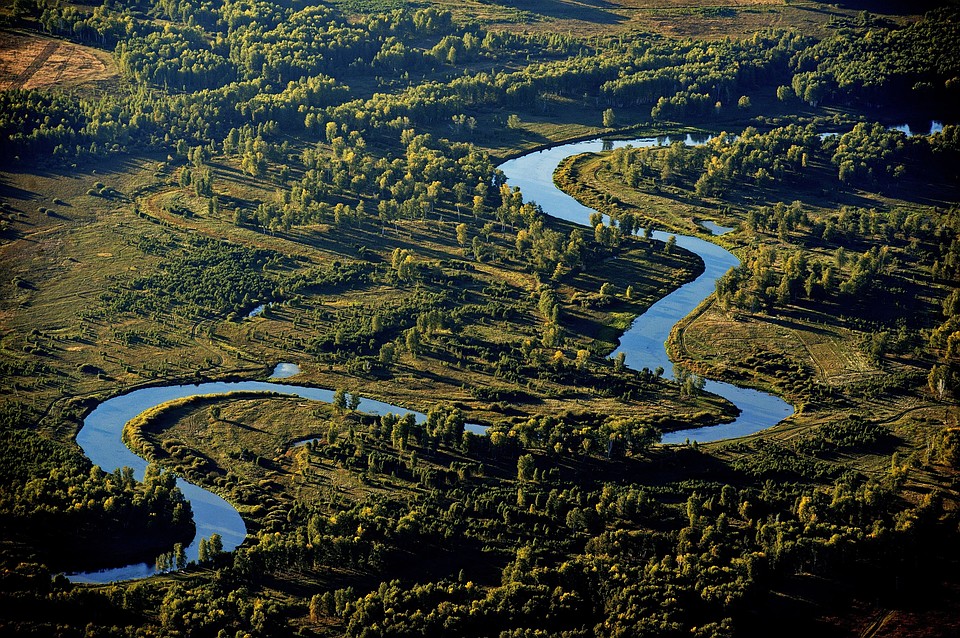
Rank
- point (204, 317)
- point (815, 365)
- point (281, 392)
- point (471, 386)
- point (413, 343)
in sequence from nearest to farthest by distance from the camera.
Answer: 1. point (281, 392)
2. point (471, 386)
3. point (815, 365)
4. point (413, 343)
5. point (204, 317)

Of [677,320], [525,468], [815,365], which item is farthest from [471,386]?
[815,365]

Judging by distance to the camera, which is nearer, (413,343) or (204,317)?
(413,343)

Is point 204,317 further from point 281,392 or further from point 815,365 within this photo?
point 815,365

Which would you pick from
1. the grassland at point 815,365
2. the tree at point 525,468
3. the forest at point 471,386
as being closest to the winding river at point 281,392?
the forest at point 471,386

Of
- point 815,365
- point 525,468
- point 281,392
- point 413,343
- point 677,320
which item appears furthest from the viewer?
point 677,320

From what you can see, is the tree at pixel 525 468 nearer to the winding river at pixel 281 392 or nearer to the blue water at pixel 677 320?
the winding river at pixel 281 392

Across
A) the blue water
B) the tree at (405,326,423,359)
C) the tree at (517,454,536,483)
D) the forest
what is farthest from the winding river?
the tree at (405,326,423,359)

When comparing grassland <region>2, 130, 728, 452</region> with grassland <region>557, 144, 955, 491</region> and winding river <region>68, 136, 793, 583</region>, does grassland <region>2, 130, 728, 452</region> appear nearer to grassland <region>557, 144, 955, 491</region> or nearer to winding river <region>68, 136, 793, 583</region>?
winding river <region>68, 136, 793, 583</region>

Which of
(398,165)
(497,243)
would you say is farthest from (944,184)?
(398,165)

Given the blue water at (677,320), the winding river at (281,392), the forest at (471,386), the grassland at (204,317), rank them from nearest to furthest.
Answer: the forest at (471,386)
the winding river at (281,392)
the blue water at (677,320)
the grassland at (204,317)

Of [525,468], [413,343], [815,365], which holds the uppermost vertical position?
[815,365]
